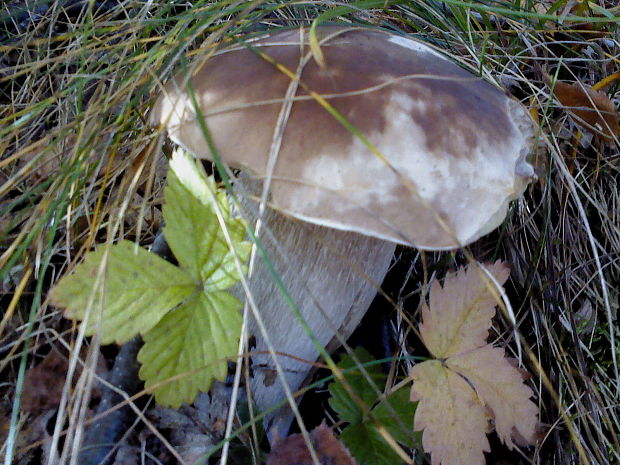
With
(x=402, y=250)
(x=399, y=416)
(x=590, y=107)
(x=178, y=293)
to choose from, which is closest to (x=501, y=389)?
(x=399, y=416)

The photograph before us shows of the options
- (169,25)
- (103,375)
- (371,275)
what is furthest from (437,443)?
(169,25)

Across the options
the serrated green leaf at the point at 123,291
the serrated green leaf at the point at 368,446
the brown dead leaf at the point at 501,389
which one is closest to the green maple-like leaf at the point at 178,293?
the serrated green leaf at the point at 123,291

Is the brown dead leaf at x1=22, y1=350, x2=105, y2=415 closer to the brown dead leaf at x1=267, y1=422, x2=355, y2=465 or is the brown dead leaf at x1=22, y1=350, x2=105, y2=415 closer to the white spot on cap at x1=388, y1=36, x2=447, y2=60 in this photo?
the brown dead leaf at x1=267, y1=422, x2=355, y2=465

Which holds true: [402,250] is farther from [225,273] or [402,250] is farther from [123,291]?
[123,291]

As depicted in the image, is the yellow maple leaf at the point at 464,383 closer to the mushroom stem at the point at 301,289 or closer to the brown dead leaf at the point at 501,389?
the brown dead leaf at the point at 501,389

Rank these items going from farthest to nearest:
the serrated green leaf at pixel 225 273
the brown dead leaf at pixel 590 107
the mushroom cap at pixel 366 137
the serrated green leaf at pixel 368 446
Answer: the brown dead leaf at pixel 590 107
the serrated green leaf at pixel 368 446
the serrated green leaf at pixel 225 273
the mushroom cap at pixel 366 137

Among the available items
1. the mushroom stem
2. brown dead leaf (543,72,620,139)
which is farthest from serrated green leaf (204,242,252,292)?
brown dead leaf (543,72,620,139)
